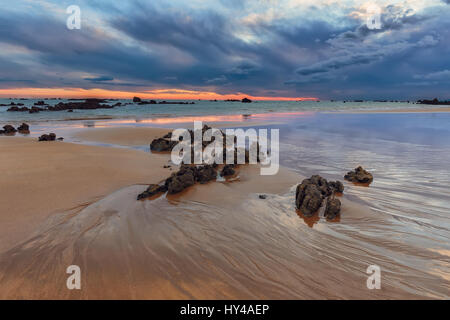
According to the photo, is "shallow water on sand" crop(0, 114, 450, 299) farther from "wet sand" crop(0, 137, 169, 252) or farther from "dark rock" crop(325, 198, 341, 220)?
"wet sand" crop(0, 137, 169, 252)

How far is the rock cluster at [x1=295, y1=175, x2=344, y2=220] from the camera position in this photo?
13.7 feet

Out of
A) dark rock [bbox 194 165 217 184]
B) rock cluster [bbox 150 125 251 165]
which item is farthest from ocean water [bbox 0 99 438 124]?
dark rock [bbox 194 165 217 184]

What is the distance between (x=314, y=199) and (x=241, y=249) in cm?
196

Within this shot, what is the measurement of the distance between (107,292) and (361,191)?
5.64m

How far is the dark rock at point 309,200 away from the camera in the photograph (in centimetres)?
423

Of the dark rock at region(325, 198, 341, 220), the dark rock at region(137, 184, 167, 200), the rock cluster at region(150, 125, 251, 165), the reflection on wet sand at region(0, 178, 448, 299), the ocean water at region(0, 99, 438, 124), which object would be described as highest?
the ocean water at region(0, 99, 438, 124)

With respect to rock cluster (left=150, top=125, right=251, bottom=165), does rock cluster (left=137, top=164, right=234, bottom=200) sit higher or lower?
lower

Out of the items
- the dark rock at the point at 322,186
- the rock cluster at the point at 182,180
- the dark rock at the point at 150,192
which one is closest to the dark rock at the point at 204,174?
the rock cluster at the point at 182,180

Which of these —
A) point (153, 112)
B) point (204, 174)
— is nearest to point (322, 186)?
point (204, 174)

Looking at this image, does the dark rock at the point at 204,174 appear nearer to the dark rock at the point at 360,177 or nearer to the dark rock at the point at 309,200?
the dark rock at the point at 309,200
